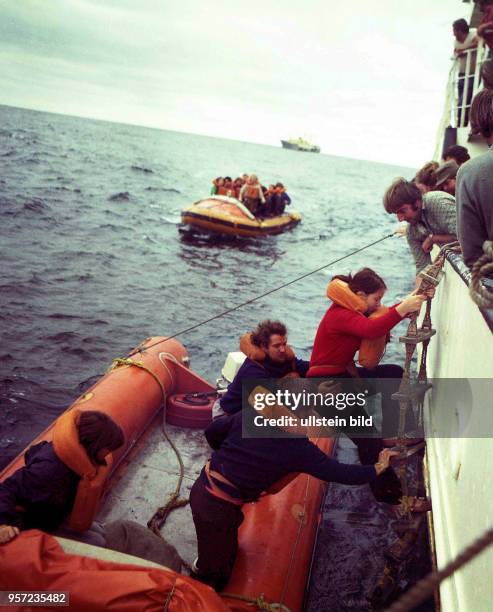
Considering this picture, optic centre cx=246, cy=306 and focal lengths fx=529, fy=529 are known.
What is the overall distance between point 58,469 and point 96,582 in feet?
2.05

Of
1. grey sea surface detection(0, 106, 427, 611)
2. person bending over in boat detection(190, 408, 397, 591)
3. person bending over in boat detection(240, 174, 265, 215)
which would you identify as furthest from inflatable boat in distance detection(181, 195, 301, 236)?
person bending over in boat detection(190, 408, 397, 591)

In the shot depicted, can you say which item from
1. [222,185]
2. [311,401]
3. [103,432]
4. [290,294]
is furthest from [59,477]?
[222,185]

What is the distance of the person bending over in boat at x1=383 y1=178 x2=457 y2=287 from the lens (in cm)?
365

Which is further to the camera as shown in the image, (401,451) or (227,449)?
(401,451)

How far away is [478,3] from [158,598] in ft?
36.5

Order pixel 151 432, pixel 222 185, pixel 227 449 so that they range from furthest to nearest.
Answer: pixel 222 185 → pixel 151 432 → pixel 227 449

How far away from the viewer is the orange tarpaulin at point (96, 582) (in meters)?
2.15

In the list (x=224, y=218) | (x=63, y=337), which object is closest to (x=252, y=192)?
(x=224, y=218)

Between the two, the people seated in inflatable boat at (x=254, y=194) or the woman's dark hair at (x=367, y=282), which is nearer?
the woman's dark hair at (x=367, y=282)

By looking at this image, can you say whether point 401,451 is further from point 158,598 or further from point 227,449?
point 158,598

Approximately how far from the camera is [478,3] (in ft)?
31.9

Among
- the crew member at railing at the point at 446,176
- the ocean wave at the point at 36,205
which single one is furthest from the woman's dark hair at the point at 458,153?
the ocean wave at the point at 36,205

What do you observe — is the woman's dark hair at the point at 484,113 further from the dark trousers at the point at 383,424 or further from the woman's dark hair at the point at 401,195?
the dark trousers at the point at 383,424

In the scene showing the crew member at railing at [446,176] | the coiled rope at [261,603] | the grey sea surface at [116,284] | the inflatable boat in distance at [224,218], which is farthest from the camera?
the inflatable boat in distance at [224,218]
